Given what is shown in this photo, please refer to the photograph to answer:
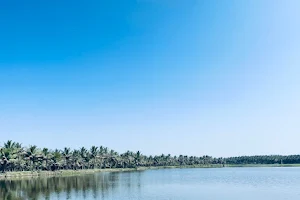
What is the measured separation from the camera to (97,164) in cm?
14975

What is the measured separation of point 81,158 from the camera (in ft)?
448

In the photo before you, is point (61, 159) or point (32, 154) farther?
point (61, 159)

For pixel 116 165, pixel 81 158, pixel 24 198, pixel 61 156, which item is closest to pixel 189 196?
pixel 24 198

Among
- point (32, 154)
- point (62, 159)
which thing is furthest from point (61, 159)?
point (32, 154)

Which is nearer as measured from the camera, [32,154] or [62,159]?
[32,154]

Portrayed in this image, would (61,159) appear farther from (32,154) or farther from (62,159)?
(32,154)

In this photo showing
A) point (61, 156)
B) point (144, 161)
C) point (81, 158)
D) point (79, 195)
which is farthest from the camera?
point (144, 161)

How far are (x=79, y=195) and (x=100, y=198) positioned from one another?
4.75 m

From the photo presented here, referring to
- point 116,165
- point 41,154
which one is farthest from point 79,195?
point 116,165

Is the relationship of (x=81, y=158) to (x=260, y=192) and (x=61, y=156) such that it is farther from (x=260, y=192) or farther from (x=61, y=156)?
(x=260, y=192)

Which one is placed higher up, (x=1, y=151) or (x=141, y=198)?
(x=1, y=151)

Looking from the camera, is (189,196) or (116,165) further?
(116,165)

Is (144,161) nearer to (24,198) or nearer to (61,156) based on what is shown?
(61,156)

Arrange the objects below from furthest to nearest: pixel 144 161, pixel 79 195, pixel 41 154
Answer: pixel 144 161 → pixel 41 154 → pixel 79 195
